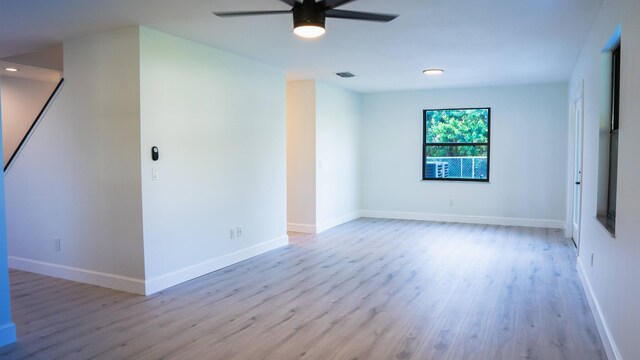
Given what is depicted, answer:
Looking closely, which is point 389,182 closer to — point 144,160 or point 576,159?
point 576,159

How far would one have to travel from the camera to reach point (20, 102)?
21.5 ft

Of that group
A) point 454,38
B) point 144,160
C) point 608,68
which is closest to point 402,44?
point 454,38

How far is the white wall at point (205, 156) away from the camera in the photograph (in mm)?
4148

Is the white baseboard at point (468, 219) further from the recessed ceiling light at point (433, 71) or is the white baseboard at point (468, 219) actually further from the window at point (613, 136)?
the window at point (613, 136)

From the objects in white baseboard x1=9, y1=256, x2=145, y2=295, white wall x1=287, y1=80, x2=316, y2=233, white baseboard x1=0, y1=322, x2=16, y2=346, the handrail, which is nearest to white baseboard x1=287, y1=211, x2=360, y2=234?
white wall x1=287, y1=80, x2=316, y2=233

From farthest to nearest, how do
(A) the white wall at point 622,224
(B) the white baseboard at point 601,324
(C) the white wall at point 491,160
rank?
1. (C) the white wall at point 491,160
2. (B) the white baseboard at point 601,324
3. (A) the white wall at point 622,224

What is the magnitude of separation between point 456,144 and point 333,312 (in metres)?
5.36

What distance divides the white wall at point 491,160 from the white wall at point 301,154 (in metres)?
2.03

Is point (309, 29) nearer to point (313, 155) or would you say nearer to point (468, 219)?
point (313, 155)

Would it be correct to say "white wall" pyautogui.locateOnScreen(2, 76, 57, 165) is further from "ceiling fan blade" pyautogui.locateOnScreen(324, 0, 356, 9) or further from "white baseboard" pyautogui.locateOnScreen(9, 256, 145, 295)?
"ceiling fan blade" pyautogui.locateOnScreen(324, 0, 356, 9)

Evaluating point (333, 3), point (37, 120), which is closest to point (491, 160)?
point (333, 3)

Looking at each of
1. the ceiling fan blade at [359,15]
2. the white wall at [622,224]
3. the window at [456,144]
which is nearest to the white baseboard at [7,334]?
the ceiling fan blade at [359,15]

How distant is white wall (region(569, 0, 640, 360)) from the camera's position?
2.16 metres

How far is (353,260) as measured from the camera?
5340 millimetres
